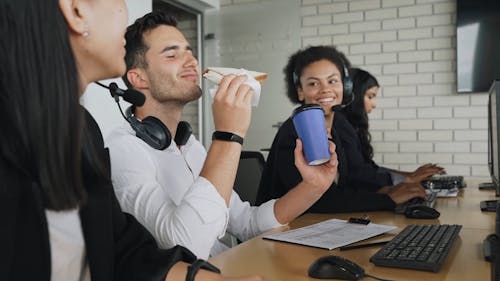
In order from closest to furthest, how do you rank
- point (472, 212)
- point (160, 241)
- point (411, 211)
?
1. point (160, 241)
2. point (411, 211)
3. point (472, 212)

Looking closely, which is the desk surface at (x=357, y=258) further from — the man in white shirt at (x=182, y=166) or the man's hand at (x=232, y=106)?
the man's hand at (x=232, y=106)

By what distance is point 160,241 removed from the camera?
3.78ft

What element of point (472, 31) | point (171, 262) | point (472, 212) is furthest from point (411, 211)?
point (472, 31)

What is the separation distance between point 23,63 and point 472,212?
5.17ft

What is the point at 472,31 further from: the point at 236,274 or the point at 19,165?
the point at 19,165

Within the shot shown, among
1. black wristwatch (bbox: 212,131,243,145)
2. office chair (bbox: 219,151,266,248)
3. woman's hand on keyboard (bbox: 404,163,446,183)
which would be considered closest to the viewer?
black wristwatch (bbox: 212,131,243,145)

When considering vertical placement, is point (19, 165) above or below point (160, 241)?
above

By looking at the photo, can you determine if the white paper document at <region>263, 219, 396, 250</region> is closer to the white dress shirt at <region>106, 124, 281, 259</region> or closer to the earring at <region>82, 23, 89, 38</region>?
the white dress shirt at <region>106, 124, 281, 259</region>

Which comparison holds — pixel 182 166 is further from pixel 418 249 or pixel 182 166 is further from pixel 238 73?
pixel 418 249

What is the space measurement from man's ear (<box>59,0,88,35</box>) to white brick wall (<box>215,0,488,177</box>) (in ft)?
12.5

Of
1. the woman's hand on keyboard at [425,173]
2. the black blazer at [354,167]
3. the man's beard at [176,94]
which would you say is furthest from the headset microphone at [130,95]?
the woman's hand on keyboard at [425,173]

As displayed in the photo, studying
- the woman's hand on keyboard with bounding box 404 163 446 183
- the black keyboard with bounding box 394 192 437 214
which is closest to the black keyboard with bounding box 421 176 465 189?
the woman's hand on keyboard with bounding box 404 163 446 183

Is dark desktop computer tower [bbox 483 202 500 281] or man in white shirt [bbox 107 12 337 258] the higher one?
man in white shirt [bbox 107 12 337 258]

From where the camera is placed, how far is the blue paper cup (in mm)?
1331
